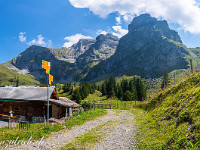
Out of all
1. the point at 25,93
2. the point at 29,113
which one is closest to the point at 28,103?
the point at 29,113

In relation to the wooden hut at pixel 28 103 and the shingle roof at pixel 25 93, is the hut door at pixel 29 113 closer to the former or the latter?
the wooden hut at pixel 28 103

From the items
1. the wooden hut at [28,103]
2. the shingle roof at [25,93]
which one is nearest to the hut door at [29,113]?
the wooden hut at [28,103]

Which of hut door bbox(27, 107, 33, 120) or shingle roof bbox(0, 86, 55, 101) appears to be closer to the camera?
shingle roof bbox(0, 86, 55, 101)

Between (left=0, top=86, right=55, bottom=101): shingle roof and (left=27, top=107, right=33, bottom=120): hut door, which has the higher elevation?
(left=0, top=86, right=55, bottom=101): shingle roof

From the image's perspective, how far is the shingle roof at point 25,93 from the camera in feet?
90.4

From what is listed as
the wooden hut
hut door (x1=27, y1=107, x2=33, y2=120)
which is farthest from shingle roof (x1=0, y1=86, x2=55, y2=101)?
hut door (x1=27, y1=107, x2=33, y2=120)

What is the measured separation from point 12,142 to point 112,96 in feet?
236

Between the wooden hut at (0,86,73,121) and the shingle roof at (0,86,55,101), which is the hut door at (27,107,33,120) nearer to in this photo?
the wooden hut at (0,86,73,121)

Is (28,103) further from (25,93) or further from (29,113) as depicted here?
(25,93)

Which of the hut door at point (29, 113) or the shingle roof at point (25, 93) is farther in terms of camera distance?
the hut door at point (29, 113)

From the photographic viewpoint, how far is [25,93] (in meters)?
29.0

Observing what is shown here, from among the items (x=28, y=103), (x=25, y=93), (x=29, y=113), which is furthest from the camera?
(x=25, y=93)

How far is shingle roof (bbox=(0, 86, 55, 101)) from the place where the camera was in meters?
27.6

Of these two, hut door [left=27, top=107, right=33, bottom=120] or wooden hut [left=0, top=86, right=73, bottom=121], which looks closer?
wooden hut [left=0, top=86, right=73, bottom=121]
